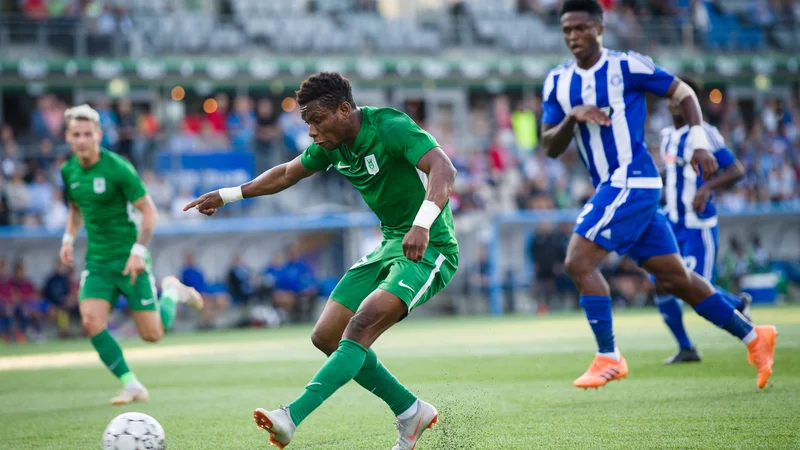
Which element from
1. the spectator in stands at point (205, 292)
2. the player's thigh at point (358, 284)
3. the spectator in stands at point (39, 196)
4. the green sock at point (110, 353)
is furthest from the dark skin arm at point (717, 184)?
the spectator in stands at point (39, 196)

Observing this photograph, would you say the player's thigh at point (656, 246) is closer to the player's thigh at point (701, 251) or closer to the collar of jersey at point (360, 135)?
the player's thigh at point (701, 251)

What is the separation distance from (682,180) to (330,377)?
20.5ft

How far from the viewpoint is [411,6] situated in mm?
31453

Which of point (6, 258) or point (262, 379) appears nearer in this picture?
point (262, 379)

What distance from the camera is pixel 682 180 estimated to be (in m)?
10.6

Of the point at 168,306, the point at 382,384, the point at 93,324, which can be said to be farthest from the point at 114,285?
the point at 382,384

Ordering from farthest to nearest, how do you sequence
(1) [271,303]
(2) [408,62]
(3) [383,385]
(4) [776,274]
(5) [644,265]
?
(2) [408,62] < (4) [776,274] < (1) [271,303] < (5) [644,265] < (3) [383,385]

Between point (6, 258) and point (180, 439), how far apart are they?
15819 millimetres

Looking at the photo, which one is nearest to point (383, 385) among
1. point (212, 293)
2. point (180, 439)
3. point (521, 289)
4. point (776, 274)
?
point (180, 439)

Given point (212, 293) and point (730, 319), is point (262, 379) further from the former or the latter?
point (212, 293)

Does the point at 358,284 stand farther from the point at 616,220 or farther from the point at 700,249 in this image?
the point at 700,249

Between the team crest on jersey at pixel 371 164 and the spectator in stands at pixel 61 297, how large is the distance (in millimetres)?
15675

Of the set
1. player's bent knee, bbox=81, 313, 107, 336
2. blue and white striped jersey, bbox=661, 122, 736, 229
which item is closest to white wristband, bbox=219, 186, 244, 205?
player's bent knee, bbox=81, 313, 107, 336

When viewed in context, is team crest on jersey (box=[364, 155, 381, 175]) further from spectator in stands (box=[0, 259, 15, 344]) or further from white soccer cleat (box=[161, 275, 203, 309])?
spectator in stands (box=[0, 259, 15, 344])
